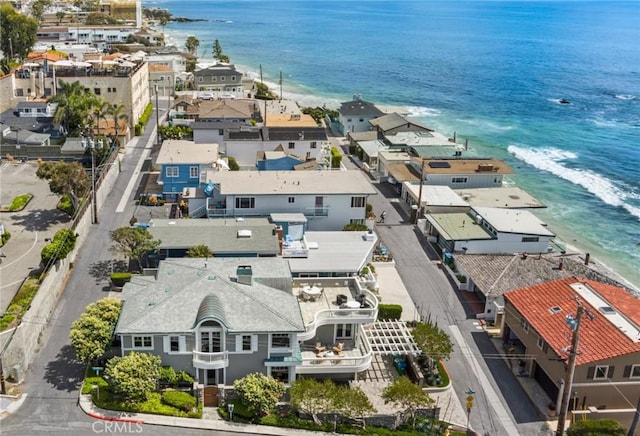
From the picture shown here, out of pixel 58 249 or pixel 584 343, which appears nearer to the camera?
pixel 584 343

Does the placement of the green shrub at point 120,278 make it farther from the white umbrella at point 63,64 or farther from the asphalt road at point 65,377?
the white umbrella at point 63,64

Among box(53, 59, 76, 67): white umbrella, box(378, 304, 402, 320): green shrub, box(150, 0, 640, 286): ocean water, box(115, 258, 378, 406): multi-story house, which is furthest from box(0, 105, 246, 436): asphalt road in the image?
box(53, 59, 76, 67): white umbrella

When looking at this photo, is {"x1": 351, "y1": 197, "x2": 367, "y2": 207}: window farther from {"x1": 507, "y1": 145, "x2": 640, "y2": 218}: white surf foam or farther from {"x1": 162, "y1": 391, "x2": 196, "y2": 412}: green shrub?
{"x1": 507, "y1": 145, "x2": 640, "y2": 218}: white surf foam

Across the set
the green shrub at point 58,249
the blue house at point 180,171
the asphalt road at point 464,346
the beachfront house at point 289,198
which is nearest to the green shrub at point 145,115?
the blue house at point 180,171

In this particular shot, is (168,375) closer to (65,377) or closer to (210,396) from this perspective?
(210,396)

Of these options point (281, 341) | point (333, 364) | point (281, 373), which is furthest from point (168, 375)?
point (333, 364)
